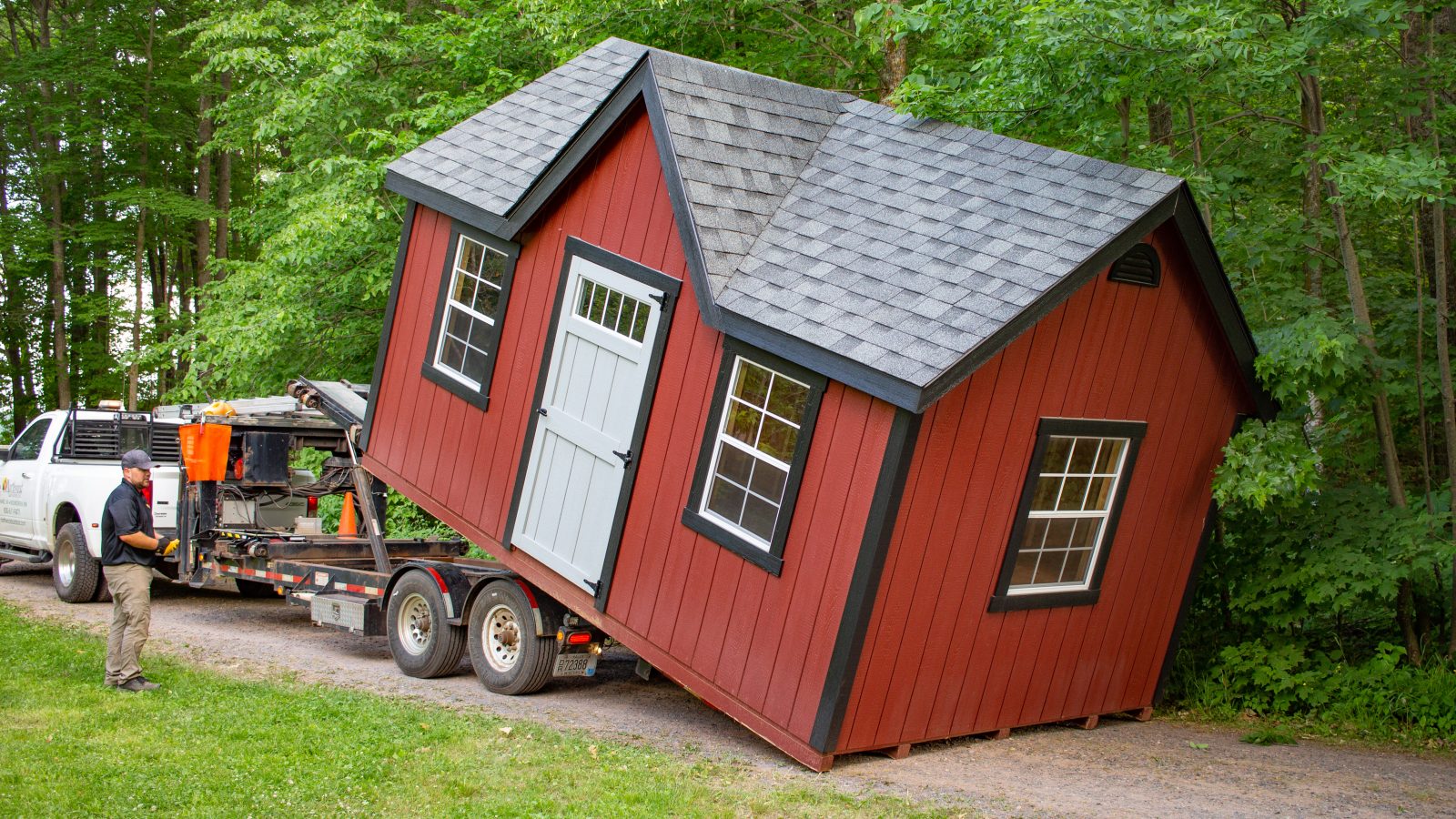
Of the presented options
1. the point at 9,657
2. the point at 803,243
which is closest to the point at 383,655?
→ the point at 9,657

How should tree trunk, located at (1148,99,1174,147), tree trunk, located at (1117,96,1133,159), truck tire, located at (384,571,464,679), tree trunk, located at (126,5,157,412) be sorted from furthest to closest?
→ 1. tree trunk, located at (126,5,157,412)
2. tree trunk, located at (1148,99,1174,147)
3. tree trunk, located at (1117,96,1133,159)
4. truck tire, located at (384,571,464,679)

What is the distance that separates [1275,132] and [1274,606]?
4942 mm

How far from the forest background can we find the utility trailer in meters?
3.74

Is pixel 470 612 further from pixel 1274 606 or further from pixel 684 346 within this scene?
pixel 1274 606

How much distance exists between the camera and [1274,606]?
10906mm

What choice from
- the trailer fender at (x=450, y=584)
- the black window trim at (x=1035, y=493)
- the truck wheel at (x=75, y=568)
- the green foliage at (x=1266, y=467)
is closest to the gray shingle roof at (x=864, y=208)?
the black window trim at (x=1035, y=493)

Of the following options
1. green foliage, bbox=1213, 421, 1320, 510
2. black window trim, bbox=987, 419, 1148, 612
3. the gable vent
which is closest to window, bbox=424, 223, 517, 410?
black window trim, bbox=987, 419, 1148, 612

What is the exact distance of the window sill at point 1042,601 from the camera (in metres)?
8.93

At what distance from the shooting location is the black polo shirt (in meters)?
9.23

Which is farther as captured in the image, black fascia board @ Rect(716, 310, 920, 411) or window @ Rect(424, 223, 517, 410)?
window @ Rect(424, 223, 517, 410)

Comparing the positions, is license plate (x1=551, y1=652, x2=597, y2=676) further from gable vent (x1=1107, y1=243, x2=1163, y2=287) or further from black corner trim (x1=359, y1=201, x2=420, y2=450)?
gable vent (x1=1107, y1=243, x2=1163, y2=287)

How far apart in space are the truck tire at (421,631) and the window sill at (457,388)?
152cm

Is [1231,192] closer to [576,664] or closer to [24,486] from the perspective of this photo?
[576,664]

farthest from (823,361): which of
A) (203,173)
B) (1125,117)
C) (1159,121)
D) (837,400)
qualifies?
(203,173)
